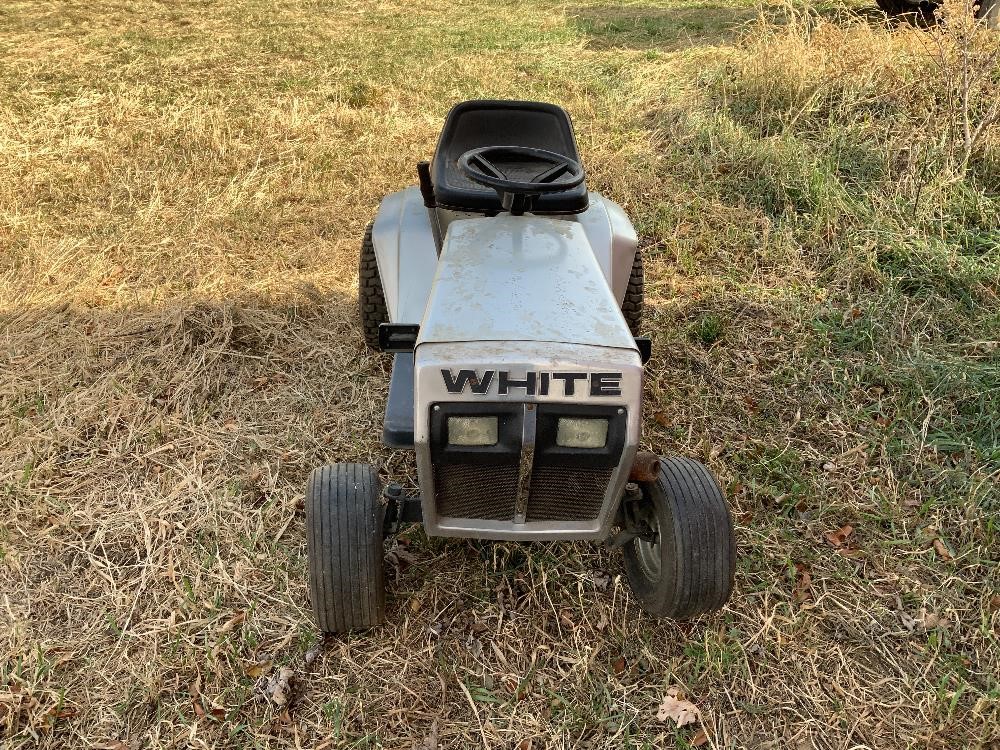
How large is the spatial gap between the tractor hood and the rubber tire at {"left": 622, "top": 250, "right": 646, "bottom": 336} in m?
0.86

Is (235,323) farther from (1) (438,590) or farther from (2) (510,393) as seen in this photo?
(2) (510,393)

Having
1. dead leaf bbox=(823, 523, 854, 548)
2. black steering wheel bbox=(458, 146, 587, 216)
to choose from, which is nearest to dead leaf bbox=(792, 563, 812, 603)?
dead leaf bbox=(823, 523, 854, 548)

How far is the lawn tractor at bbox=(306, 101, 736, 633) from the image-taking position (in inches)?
69.7

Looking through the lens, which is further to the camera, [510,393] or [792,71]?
[792,71]

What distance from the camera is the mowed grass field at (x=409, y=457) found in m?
2.16

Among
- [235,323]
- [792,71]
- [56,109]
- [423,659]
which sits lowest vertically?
[423,659]

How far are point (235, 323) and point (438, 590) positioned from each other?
1882 mm

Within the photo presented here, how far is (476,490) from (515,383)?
0.37m

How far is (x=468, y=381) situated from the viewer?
174 centimetres

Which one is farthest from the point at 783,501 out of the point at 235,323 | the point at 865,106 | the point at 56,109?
the point at 56,109

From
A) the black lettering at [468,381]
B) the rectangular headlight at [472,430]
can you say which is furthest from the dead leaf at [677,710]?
the black lettering at [468,381]

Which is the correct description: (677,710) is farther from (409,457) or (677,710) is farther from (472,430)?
(409,457)

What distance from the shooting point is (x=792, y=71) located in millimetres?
5684

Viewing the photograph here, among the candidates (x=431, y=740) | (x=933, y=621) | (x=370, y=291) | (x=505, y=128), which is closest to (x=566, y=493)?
(x=431, y=740)
